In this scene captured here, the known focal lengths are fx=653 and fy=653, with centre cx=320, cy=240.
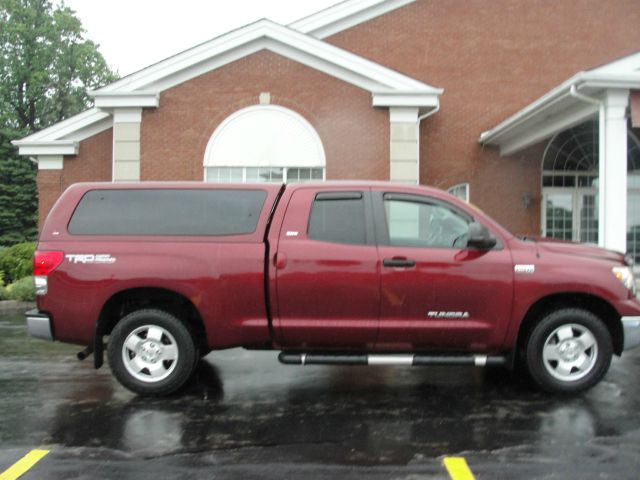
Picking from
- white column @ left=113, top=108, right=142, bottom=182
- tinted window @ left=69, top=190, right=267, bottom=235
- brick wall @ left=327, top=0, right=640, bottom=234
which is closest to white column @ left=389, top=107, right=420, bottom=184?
brick wall @ left=327, top=0, right=640, bottom=234

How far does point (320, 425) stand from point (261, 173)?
32.3 feet

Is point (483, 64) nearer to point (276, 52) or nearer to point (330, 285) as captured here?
point (276, 52)

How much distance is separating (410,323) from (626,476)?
6.99ft

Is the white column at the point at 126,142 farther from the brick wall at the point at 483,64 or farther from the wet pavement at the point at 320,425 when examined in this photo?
the wet pavement at the point at 320,425

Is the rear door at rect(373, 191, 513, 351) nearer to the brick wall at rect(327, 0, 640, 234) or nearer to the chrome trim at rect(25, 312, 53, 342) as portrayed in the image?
the chrome trim at rect(25, 312, 53, 342)

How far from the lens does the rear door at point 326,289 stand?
5.66m

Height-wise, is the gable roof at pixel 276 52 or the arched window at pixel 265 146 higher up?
the gable roof at pixel 276 52

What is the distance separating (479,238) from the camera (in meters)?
5.51

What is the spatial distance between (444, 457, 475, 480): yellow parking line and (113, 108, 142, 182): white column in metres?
11.4

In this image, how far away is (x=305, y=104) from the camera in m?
14.2

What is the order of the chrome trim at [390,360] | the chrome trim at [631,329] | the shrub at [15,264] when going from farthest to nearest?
the shrub at [15,264] < the chrome trim at [631,329] < the chrome trim at [390,360]

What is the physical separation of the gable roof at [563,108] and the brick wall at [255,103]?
10.0 ft

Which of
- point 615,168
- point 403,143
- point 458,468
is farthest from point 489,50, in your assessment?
point 458,468

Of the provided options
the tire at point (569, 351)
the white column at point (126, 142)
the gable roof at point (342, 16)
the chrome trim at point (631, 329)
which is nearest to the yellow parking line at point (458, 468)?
the tire at point (569, 351)
